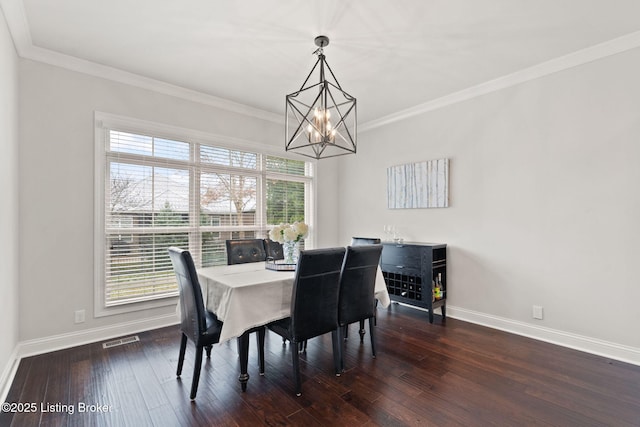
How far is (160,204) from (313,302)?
7.72 feet

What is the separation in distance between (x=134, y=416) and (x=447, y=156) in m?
3.97

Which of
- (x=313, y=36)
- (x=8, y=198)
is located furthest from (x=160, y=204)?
(x=313, y=36)

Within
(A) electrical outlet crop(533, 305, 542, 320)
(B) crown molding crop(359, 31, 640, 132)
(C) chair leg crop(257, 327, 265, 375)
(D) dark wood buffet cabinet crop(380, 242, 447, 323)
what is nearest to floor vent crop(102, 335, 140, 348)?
(C) chair leg crop(257, 327, 265, 375)

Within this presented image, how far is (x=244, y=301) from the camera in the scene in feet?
7.05

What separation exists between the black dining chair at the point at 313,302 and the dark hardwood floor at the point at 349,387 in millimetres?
283

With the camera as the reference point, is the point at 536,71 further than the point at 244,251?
No

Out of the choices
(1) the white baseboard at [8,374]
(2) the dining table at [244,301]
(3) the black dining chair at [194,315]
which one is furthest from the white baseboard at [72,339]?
(2) the dining table at [244,301]

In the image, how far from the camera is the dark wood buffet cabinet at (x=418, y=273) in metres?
3.67

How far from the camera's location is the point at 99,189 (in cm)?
317

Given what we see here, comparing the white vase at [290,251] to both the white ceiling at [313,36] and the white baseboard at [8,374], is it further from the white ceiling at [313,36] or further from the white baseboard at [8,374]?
the white baseboard at [8,374]

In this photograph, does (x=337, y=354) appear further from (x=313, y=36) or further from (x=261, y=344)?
(x=313, y=36)

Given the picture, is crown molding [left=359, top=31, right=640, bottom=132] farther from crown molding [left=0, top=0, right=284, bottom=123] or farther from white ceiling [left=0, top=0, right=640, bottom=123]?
crown molding [left=0, top=0, right=284, bottom=123]

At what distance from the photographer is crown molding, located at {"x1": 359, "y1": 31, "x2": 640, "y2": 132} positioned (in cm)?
271

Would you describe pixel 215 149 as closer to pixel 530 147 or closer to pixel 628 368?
pixel 530 147
